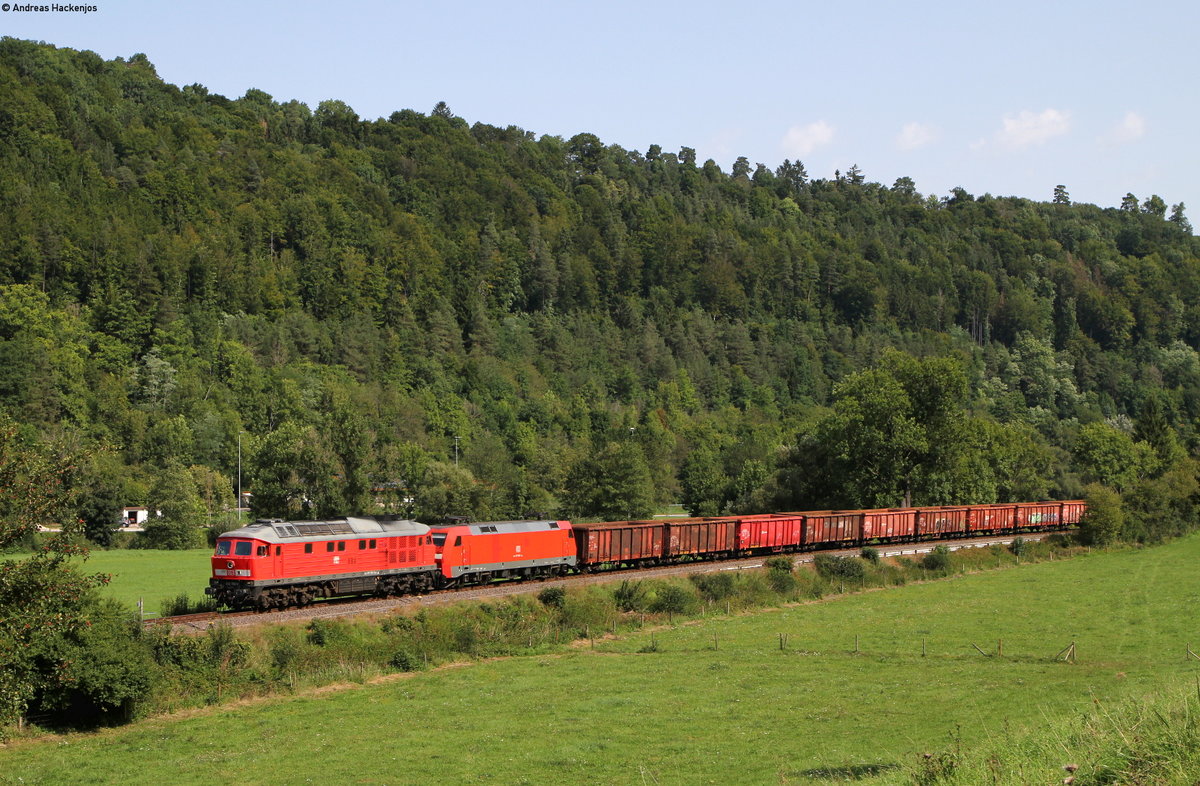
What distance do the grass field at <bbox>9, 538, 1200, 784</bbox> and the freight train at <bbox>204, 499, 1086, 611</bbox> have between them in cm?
716

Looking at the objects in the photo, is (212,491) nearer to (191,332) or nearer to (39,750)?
(191,332)

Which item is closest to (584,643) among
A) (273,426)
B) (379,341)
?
(273,426)

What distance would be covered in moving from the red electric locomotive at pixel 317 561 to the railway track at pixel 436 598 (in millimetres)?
659

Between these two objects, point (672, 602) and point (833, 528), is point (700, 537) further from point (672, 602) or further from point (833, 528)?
point (833, 528)

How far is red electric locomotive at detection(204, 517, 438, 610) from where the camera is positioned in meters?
41.8

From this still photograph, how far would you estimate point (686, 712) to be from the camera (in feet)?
108

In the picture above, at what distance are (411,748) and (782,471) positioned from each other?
7587 cm

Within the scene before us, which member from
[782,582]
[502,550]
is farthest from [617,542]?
[782,582]

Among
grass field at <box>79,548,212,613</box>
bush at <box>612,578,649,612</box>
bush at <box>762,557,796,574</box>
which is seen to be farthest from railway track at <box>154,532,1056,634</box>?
grass field at <box>79,548,212,613</box>

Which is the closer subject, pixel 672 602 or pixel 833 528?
pixel 672 602

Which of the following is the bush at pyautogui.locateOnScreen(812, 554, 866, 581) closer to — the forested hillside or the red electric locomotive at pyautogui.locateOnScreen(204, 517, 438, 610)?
the red electric locomotive at pyautogui.locateOnScreen(204, 517, 438, 610)

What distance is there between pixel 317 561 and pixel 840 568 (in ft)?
108

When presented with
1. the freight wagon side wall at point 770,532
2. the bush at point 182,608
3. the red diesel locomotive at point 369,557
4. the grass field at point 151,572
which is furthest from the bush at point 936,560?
the bush at point 182,608

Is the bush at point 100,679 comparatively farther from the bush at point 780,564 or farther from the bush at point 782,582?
the bush at point 780,564
